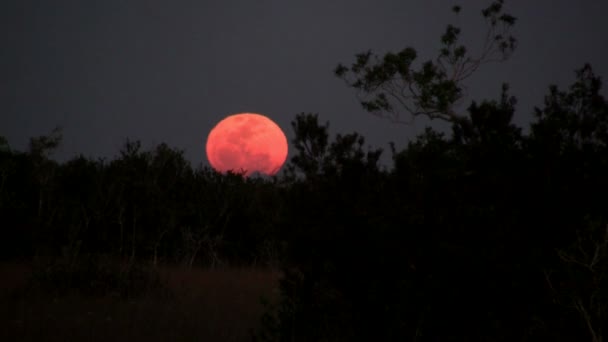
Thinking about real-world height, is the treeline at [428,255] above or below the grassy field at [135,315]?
above

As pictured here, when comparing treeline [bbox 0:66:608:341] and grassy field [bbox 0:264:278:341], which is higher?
treeline [bbox 0:66:608:341]

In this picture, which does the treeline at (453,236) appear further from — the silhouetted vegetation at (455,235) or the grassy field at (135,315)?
the grassy field at (135,315)

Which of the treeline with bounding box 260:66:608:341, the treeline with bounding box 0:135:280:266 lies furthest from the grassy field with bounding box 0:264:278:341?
the treeline with bounding box 0:135:280:266

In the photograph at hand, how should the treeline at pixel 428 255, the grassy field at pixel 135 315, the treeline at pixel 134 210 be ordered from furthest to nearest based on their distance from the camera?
the treeline at pixel 134 210 → the grassy field at pixel 135 315 → the treeline at pixel 428 255

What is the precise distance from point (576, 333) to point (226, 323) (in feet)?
18.0

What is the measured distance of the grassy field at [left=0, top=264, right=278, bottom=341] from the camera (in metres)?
7.86

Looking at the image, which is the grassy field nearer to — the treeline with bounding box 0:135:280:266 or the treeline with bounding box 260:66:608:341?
the treeline with bounding box 260:66:608:341

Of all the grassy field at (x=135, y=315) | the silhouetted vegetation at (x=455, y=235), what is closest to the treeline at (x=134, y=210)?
the grassy field at (x=135, y=315)

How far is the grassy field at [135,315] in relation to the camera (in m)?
7.86

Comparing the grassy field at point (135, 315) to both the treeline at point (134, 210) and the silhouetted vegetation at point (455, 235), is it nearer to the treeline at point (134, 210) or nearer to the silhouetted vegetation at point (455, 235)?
the silhouetted vegetation at point (455, 235)

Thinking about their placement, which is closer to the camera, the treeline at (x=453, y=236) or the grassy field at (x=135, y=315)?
the treeline at (x=453, y=236)

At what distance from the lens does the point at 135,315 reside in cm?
938

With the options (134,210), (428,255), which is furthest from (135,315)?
(134,210)

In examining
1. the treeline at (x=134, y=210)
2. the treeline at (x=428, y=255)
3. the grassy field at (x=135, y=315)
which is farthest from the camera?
the treeline at (x=134, y=210)
